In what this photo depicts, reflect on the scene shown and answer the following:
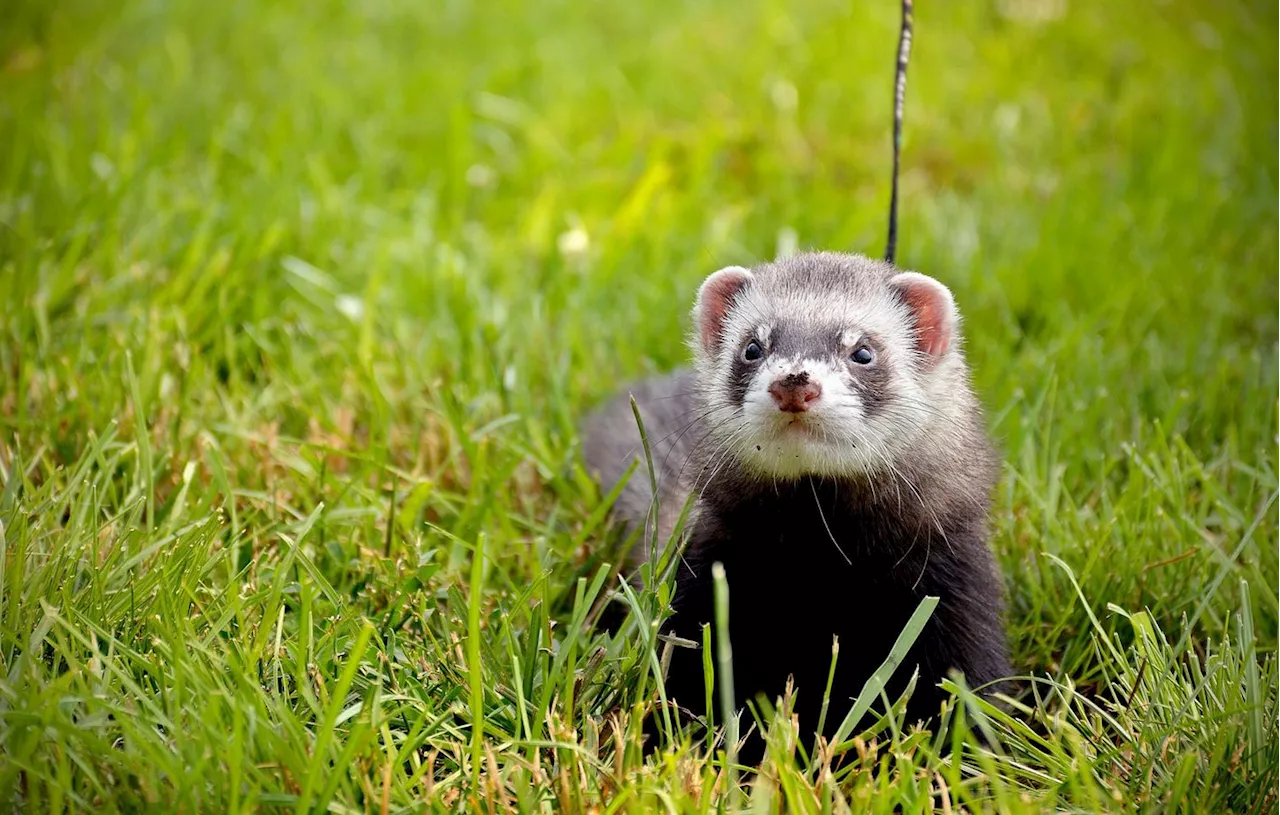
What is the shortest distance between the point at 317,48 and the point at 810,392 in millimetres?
5018

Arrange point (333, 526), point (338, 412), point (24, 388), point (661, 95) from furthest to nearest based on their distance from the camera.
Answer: point (661, 95) < point (338, 412) < point (24, 388) < point (333, 526)

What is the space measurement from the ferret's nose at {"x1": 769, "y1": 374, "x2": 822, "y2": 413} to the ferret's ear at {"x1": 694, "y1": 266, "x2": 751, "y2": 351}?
554 mm

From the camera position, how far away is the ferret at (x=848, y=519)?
2707 millimetres

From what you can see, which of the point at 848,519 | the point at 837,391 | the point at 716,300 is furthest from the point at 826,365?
the point at 716,300

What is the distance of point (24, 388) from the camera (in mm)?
3510

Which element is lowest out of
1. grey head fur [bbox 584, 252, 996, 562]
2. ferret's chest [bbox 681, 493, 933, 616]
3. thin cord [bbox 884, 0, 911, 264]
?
ferret's chest [bbox 681, 493, 933, 616]

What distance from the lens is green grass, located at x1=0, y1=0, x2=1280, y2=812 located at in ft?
7.57

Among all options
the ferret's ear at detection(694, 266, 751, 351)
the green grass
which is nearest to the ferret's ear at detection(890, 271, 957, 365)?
the ferret's ear at detection(694, 266, 751, 351)

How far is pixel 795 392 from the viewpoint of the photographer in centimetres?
249

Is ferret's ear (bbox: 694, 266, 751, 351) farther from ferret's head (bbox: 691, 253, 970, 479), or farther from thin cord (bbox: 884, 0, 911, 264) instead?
thin cord (bbox: 884, 0, 911, 264)

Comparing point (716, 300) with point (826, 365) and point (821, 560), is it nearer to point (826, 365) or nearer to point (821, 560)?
point (826, 365)

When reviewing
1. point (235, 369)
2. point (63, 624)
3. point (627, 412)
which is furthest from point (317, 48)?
point (63, 624)

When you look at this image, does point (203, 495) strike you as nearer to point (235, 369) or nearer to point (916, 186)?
point (235, 369)

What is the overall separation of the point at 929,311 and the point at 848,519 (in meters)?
0.56
